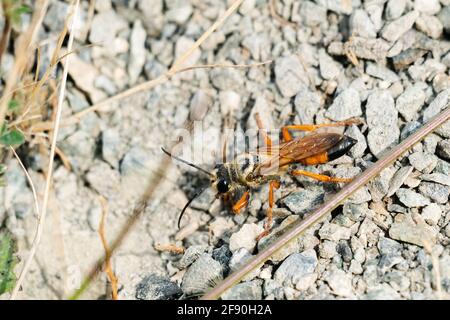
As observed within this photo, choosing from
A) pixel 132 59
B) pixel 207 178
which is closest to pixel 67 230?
pixel 207 178

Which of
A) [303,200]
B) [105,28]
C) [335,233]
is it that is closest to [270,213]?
[303,200]

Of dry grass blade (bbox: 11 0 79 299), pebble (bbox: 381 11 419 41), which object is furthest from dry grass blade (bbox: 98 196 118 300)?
pebble (bbox: 381 11 419 41)

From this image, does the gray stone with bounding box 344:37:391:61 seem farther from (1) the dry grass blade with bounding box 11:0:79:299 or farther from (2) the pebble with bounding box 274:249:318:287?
(1) the dry grass blade with bounding box 11:0:79:299

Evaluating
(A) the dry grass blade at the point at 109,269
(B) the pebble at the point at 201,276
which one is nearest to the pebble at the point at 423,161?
(B) the pebble at the point at 201,276

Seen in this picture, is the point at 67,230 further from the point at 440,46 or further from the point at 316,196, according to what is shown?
the point at 440,46

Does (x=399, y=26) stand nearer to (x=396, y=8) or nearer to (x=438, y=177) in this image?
(x=396, y=8)
